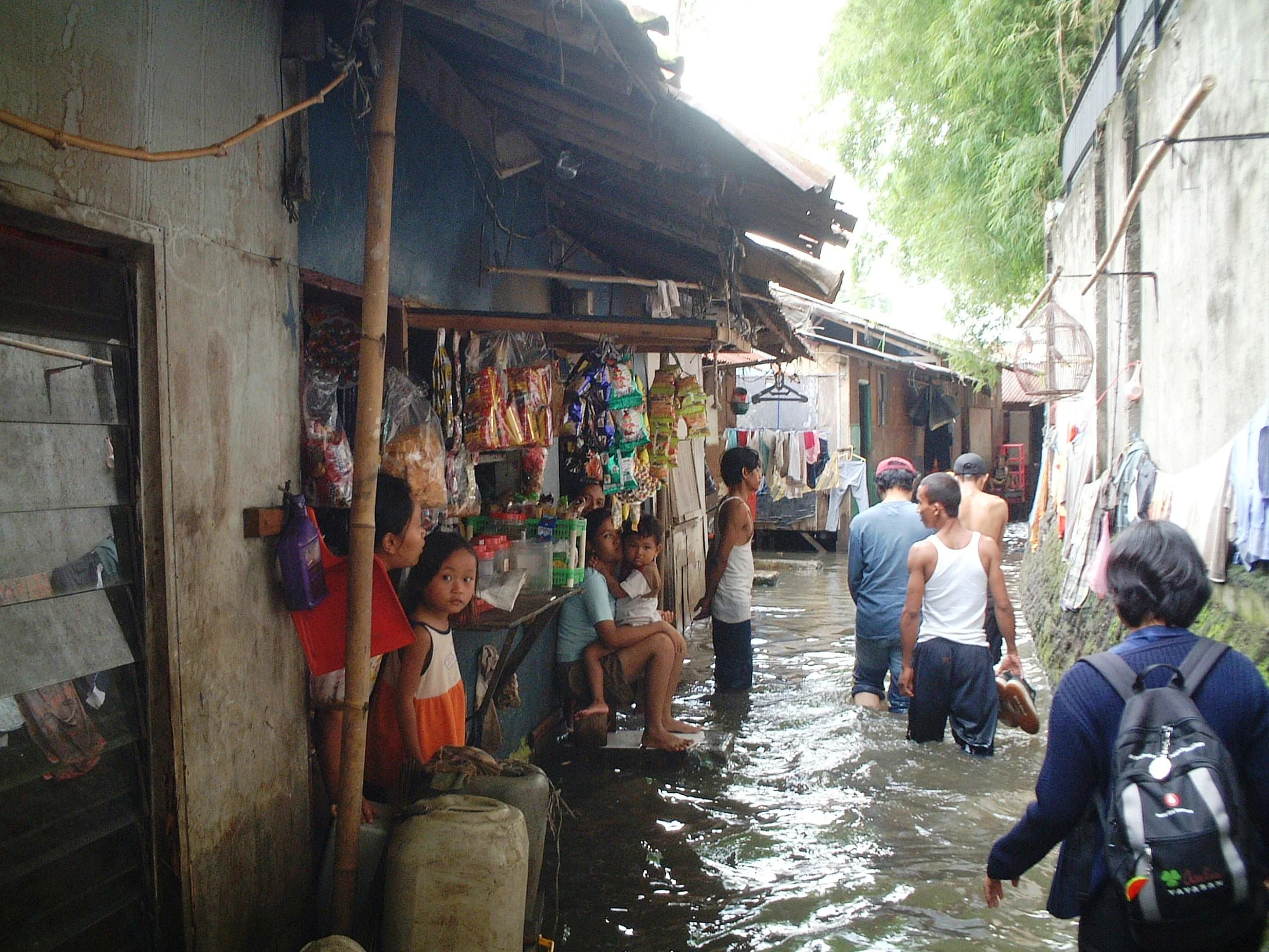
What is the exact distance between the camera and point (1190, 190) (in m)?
5.86

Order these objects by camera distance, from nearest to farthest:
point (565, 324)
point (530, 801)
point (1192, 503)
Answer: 1. point (530, 801)
2. point (565, 324)
3. point (1192, 503)

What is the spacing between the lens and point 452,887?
2.96 m

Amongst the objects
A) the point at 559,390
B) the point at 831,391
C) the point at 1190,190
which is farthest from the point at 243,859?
the point at 831,391

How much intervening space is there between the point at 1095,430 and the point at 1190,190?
3526mm

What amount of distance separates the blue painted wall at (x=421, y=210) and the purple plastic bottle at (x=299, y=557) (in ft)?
3.16

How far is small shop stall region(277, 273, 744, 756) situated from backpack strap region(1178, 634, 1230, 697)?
2.48 m

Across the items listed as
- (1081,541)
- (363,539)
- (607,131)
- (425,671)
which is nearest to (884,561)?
(1081,541)

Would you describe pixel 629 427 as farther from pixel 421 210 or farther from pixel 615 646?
pixel 421 210

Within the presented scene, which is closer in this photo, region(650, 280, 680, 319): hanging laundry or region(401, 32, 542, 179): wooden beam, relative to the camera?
region(401, 32, 542, 179): wooden beam

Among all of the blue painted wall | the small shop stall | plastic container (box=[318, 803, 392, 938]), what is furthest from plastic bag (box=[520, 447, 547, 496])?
plastic container (box=[318, 803, 392, 938])

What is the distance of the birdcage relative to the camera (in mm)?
7672

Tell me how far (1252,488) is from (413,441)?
3548mm

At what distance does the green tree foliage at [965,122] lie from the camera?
472 inches

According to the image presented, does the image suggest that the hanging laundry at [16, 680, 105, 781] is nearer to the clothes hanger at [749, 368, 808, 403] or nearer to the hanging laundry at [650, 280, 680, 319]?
the hanging laundry at [650, 280, 680, 319]
